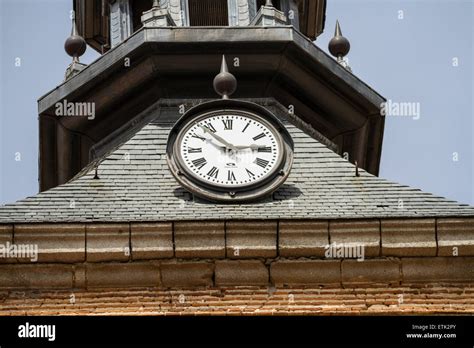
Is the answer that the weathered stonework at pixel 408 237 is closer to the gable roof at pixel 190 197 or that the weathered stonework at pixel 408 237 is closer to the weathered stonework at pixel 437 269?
the weathered stonework at pixel 437 269

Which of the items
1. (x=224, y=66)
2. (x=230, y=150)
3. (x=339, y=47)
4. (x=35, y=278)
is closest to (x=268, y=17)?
(x=339, y=47)

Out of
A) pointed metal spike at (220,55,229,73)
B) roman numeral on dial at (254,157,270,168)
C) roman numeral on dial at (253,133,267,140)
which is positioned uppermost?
pointed metal spike at (220,55,229,73)

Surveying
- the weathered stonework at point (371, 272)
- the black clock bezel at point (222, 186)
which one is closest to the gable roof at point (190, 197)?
the black clock bezel at point (222, 186)

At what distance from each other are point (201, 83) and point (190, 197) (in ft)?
10.8

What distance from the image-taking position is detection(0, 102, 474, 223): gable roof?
23.2 meters

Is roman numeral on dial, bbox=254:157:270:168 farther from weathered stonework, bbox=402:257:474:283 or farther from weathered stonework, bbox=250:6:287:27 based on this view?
weathered stonework, bbox=250:6:287:27

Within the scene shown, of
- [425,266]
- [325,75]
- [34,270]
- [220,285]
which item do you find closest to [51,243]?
[34,270]

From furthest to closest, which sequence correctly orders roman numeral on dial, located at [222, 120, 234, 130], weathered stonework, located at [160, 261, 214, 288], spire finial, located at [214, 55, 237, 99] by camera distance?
spire finial, located at [214, 55, 237, 99] < roman numeral on dial, located at [222, 120, 234, 130] < weathered stonework, located at [160, 261, 214, 288]

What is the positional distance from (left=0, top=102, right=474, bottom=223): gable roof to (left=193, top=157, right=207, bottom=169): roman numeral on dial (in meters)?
0.30

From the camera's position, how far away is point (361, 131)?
27844 mm

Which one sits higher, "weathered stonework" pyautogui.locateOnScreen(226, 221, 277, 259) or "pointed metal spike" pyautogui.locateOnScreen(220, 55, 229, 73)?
"pointed metal spike" pyautogui.locateOnScreen(220, 55, 229, 73)

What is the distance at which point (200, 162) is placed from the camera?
2419cm

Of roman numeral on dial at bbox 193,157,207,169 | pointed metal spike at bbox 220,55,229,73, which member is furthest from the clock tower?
pointed metal spike at bbox 220,55,229,73

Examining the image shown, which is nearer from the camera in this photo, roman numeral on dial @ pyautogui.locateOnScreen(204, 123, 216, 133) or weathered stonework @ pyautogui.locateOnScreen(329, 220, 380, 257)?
weathered stonework @ pyautogui.locateOnScreen(329, 220, 380, 257)
